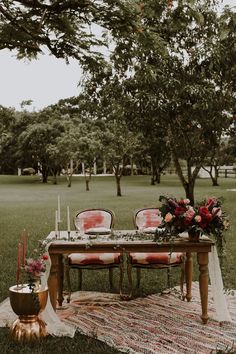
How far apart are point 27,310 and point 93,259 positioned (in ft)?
5.95

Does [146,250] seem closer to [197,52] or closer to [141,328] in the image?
[141,328]

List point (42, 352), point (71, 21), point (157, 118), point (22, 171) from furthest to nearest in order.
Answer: point (22, 171), point (157, 118), point (71, 21), point (42, 352)

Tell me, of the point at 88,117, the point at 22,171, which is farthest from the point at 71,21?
the point at 22,171

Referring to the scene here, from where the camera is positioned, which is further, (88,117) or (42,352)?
(88,117)

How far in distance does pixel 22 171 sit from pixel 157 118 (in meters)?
42.1

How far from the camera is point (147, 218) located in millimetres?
7477

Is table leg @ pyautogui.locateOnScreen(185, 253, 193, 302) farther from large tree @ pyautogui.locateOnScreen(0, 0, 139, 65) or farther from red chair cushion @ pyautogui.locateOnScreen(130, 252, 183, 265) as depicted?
large tree @ pyautogui.locateOnScreen(0, 0, 139, 65)

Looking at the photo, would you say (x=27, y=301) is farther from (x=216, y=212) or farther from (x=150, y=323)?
(x=216, y=212)

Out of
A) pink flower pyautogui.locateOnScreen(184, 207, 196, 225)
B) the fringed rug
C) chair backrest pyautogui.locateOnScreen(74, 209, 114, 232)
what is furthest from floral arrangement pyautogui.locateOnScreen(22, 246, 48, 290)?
chair backrest pyautogui.locateOnScreen(74, 209, 114, 232)

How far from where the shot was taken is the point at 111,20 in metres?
8.18

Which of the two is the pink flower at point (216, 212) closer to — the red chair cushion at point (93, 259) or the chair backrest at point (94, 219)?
the red chair cushion at point (93, 259)

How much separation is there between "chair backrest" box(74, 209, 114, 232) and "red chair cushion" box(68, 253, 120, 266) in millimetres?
891

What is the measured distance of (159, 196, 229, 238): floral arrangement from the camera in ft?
17.9

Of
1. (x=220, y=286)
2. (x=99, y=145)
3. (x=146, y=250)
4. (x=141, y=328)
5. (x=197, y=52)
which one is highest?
(x=197, y=52)
